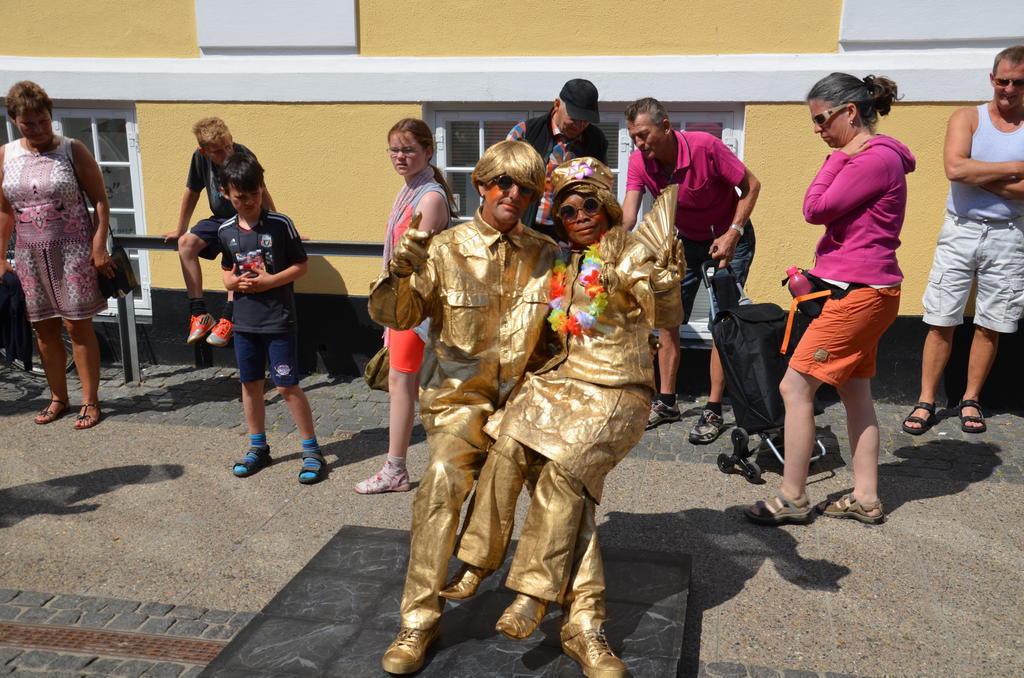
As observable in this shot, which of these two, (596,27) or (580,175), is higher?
(596,27)

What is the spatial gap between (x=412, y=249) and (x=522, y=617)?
4.25 feet

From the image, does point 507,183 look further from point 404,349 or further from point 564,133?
point 564,133

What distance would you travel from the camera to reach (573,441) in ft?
10.5

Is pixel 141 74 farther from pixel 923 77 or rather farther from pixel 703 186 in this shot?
pixel 923 77

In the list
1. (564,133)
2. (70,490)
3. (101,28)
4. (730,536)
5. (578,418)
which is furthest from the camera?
(101,28)

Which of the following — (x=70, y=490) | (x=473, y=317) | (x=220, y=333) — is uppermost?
(x=473, y=317)

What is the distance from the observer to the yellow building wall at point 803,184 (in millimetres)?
Answer: 6254

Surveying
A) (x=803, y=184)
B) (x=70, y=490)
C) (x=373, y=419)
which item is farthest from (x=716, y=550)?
(x=70, y=490)

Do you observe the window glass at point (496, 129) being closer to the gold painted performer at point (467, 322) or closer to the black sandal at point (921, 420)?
the black sandal at point (921, 420)

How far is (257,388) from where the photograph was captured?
5.27 meters

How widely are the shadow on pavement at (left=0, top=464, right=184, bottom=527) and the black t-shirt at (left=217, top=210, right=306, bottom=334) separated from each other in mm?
982

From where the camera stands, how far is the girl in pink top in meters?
4.59

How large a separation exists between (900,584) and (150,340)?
6.00m

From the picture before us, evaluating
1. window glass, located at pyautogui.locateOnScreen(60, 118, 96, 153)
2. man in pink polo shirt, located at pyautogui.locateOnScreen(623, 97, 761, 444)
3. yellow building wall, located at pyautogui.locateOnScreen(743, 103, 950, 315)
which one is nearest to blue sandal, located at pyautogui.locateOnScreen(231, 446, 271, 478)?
man in pink polo shirt, located at pyautogui.locateOnScreen(623, 97, 761, 444)
